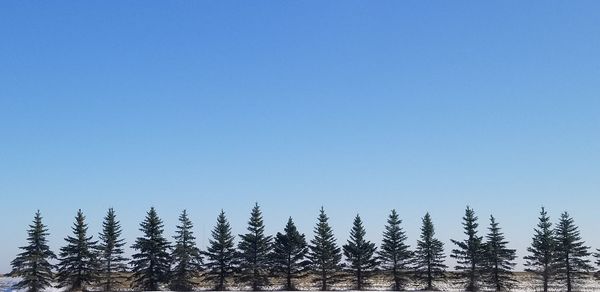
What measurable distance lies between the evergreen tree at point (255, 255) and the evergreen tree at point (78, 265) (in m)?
17.1

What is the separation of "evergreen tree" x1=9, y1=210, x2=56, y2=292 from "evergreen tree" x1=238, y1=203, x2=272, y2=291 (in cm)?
2175

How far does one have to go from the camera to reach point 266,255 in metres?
77.4

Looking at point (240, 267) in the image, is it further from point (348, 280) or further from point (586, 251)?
point (586, 251)

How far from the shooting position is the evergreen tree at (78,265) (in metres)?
73.1

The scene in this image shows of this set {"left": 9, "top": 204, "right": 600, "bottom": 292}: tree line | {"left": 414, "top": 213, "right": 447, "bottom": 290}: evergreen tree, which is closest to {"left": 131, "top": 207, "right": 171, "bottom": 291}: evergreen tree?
{"left": 9, "top": 204, "right": 600, "bottom": 292}: tree line

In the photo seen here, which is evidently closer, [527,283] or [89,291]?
[89,291]

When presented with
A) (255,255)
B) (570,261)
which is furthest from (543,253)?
(255,255)

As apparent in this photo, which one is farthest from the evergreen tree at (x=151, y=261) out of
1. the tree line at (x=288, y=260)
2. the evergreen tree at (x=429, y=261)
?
the evergreen tree at (x=429, y=261)

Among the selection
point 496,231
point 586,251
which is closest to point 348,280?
point 496,231

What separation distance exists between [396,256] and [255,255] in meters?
16.9

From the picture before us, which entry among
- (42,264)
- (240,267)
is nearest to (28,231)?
(42,264)

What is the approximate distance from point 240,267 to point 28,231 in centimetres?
2457

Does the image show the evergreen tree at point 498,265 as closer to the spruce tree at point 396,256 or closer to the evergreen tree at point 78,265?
the spruce tree at point 396,256

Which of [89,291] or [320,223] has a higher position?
[320,223]
